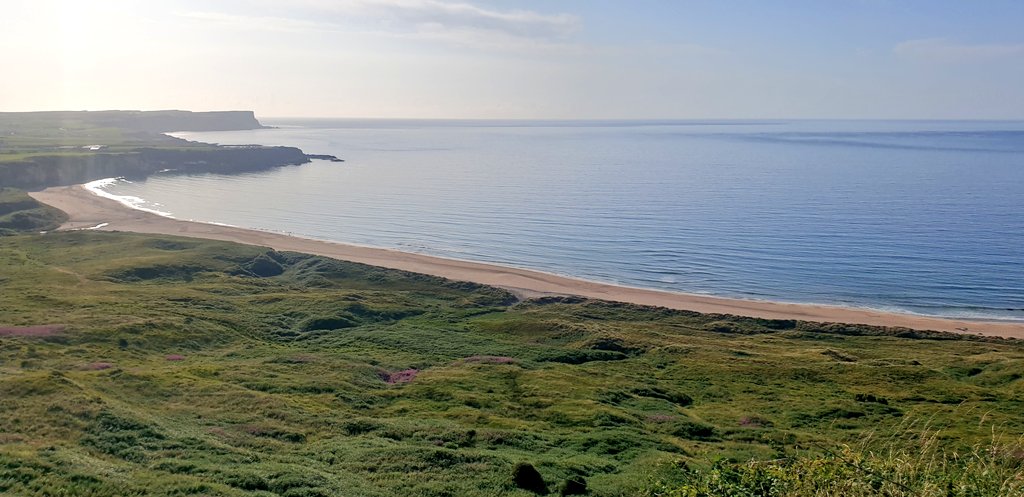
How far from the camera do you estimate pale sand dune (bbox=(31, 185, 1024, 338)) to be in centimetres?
7269

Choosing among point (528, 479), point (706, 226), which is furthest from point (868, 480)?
point (706, 226)

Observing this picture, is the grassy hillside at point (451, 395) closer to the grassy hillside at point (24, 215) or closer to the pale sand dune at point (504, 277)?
the pale sand dune at point (504, 277)

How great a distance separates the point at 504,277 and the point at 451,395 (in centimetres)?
4995

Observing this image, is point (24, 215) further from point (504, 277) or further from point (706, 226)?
point (706, 226)

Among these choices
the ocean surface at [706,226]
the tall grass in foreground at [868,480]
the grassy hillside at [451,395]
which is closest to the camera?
the tall grass in foreground at [868,480]

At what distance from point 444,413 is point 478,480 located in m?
11.6

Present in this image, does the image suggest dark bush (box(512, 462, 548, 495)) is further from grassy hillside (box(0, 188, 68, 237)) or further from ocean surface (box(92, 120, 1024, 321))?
grassy hillside (box(0, 188, 68, 237))

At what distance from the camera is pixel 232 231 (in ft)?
391

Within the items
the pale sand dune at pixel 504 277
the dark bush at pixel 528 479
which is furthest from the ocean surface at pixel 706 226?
the dark bush at pixel 528 479

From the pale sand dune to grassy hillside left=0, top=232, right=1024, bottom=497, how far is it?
568 cm

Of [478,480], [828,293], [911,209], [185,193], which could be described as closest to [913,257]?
[828,293]

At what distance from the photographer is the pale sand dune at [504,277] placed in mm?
72688

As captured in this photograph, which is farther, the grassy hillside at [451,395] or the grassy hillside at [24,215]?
the grassy hillside at [24,215]

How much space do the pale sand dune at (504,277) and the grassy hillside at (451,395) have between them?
5.68 m
